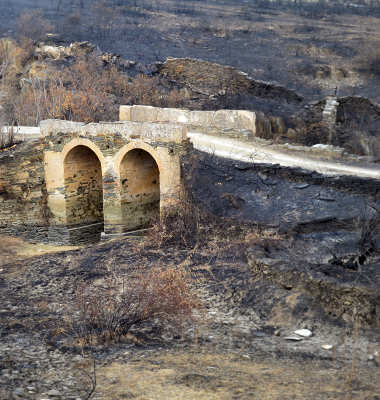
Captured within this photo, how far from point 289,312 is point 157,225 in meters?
4.49

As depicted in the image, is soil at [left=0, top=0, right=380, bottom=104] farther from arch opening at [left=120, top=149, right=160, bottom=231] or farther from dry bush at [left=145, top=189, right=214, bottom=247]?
dry bush at [left=145, top=189, right=214, bottom=247]

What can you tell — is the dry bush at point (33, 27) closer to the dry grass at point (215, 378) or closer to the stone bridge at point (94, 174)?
the stone bridge at point (94, 174)

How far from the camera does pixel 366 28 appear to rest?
3019 cm

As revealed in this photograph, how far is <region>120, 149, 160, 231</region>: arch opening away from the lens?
12461 millimetres

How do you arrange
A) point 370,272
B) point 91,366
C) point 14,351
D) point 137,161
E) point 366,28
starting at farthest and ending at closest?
1. point 366,28
2. point 137,161
3. point 370,272
4. point 14,351
5. point 91,366

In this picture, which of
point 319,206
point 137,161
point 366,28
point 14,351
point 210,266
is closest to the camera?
point 14,351

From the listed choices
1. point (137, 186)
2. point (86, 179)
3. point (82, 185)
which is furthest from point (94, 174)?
point (137, 186)

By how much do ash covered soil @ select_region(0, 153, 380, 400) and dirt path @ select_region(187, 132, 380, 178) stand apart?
97 cm

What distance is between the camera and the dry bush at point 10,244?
452 inches

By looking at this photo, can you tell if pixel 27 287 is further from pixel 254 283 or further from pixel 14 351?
pixel 254 283

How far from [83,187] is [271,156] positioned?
5631 mm

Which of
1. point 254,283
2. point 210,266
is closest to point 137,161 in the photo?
point 210,266

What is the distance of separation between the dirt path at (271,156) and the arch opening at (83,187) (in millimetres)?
3181

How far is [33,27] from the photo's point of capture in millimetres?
26781
